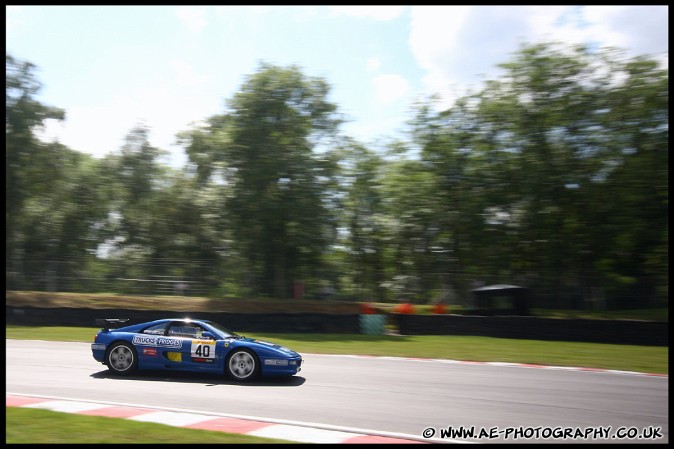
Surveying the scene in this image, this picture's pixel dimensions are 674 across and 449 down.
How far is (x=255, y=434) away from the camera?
285 inches

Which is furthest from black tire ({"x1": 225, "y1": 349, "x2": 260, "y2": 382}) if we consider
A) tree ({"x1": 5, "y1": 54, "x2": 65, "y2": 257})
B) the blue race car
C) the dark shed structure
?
tree ({"x1": 5, "y1": 54, "x2": 65, "y2": 257})

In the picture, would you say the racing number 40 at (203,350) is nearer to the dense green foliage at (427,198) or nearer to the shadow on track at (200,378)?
the shadow on track at (200,378)

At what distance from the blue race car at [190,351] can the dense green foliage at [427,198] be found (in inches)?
597

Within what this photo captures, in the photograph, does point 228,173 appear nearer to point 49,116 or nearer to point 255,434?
point 49,116

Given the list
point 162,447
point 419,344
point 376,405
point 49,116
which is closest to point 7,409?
point 162,447

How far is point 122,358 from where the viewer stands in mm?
11578

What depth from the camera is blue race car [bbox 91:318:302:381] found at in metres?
11.0

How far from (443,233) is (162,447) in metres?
23.5

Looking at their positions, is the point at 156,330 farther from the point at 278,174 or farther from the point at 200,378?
the point at 278,174

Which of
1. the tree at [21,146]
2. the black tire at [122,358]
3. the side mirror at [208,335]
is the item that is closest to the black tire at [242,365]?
the side mirror at [208,335]

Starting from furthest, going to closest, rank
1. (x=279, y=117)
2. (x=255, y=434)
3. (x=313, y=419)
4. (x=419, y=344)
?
(x=279, y=117) → (x=419, y=344) → (x=313, y=419) → (x=255, y=434)

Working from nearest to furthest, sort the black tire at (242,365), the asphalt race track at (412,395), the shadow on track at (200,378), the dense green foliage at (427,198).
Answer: the asphalt race track at (412,395), the shadow on track at (200,378), the black tire at (242,365), the dense green foliage at (427,198)

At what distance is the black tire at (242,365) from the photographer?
430 inches

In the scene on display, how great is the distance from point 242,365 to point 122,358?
7.89 ft
